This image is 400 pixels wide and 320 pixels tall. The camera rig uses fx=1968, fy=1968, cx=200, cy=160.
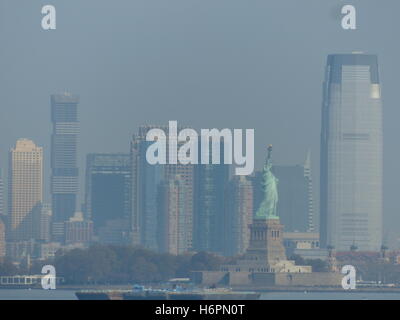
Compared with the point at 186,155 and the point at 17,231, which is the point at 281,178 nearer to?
the point at 186,155

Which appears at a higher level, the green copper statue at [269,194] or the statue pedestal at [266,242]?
the green copper statue at [269,194]

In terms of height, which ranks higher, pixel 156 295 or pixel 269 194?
pixel 269 194

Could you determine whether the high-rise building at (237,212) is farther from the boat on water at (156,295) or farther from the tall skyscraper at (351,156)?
the boat on water at (156,295)

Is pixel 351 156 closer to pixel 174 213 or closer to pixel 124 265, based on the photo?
pixel 174 213

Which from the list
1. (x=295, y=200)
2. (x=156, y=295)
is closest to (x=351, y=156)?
(x=295, y=200)

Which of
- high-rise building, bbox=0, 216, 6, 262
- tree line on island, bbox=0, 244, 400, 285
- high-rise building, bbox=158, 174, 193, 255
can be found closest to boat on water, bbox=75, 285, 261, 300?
tree line on island, bbox=0, 244, 400, 285

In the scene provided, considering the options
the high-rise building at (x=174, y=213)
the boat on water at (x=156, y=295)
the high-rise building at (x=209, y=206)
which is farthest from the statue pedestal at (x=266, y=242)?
the boat on water at (x=156, y=295)
